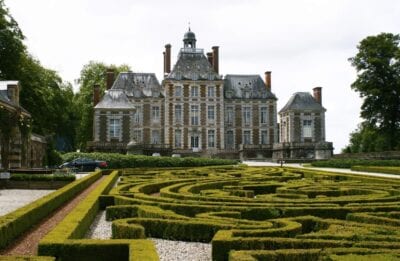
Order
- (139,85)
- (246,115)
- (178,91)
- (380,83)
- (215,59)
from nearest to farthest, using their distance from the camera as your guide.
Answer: (380,83) → (178,91) → (139,85) → (215,59) → (246,115)

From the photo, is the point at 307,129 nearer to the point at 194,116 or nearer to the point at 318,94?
the point at 318,94

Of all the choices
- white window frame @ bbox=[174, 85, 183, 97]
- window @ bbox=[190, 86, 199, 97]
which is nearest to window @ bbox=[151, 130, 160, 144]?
white window frame @ bbox=[174, 85, 183, 97]

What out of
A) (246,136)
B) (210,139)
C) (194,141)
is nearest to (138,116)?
(194,141)

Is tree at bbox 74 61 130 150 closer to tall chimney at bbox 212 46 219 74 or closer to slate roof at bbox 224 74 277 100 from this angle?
tall chimney at bbox 212 46 219 74

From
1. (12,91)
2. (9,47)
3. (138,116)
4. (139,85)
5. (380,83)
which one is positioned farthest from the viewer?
(139,85)

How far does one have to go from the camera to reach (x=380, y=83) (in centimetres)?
4122

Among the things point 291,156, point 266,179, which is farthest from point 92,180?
point 291,156

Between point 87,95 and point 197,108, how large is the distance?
36.5 ft

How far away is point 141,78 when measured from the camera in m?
50.0

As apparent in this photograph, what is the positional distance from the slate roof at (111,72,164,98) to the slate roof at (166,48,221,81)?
2.05 m

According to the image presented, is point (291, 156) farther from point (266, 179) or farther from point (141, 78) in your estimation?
point (266, 179)

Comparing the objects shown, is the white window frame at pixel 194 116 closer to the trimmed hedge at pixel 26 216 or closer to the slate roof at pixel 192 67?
the slate roof at pixel 192 67

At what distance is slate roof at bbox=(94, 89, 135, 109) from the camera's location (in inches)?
1706

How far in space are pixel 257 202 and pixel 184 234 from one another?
2479mm
